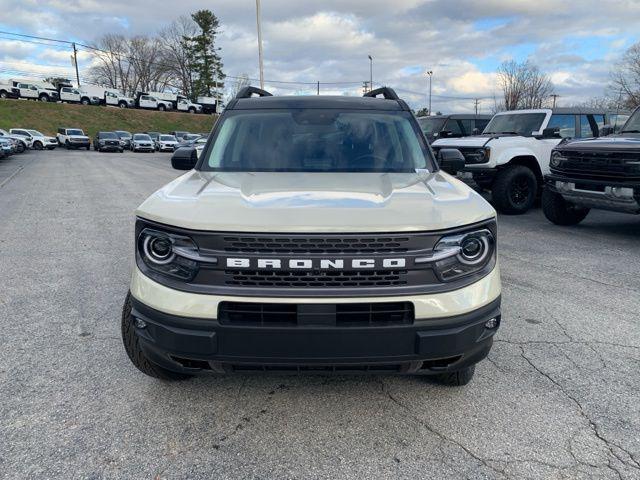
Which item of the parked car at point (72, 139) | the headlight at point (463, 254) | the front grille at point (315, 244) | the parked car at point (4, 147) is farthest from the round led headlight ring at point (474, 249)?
the parked car at point (72, 139)

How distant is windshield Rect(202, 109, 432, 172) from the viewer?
3.54 m

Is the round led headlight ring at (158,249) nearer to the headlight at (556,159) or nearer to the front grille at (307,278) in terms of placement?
the front grille at (307,278)

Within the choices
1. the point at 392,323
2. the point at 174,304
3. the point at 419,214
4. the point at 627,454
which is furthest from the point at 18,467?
the point at 627,454

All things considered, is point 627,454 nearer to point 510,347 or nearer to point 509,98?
point 510,347

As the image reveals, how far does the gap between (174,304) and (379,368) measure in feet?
3.34

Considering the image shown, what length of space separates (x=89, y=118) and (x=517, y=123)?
58.4 meters

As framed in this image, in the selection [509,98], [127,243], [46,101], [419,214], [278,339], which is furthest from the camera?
[46,101]

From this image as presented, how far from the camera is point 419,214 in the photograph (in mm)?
2385

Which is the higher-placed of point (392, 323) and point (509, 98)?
point (509, 98)

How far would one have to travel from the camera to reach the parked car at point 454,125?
567 inches

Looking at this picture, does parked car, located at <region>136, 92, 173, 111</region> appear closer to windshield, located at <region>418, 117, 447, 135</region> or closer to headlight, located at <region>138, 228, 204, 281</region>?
windshield, located at <region>418, 117, 447, 135</region>

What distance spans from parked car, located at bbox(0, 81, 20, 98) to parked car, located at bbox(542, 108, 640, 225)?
6428 centimetres

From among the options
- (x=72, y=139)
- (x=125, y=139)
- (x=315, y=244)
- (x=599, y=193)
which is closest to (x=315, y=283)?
(x=315, y=244)

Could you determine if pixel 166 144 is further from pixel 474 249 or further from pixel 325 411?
pixel 474 249
